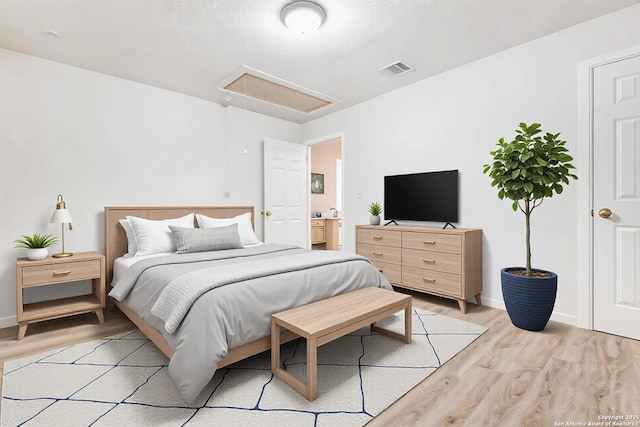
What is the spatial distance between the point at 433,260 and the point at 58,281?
343cm

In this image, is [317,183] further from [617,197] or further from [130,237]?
[617,197]


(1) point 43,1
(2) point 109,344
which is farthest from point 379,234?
(1) point 43,1

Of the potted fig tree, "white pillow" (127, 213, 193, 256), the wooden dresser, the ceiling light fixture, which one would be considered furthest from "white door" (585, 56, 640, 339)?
"white pillow" (127, 213, 193, 256)

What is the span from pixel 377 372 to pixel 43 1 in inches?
134

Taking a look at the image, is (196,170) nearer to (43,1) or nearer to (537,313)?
(43,1)

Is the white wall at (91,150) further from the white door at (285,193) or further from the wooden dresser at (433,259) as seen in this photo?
the wooden dresser at (433,259)

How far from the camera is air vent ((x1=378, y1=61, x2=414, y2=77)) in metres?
3.29

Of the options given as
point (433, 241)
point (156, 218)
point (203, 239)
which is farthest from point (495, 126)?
point (156, 218)

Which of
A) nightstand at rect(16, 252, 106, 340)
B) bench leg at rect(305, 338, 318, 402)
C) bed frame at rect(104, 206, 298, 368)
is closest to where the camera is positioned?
bench leg at rect(305, 338, 318, 402)

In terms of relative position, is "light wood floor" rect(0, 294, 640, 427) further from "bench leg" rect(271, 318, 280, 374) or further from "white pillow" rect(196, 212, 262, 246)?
"white pillow" rect(196, 212, 262, 246)

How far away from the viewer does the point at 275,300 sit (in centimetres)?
201

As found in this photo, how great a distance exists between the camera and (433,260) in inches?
127

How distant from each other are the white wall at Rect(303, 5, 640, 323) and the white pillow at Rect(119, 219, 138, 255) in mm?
2831

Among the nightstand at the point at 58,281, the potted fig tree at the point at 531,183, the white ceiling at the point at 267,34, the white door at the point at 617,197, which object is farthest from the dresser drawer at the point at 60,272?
the white door at the point at 617,197
